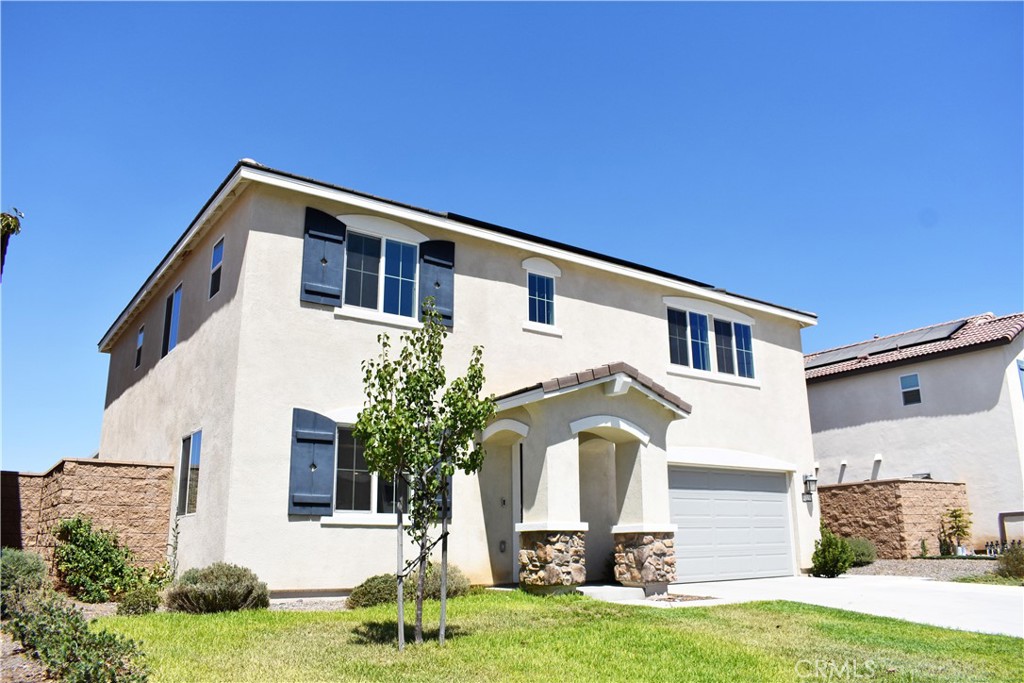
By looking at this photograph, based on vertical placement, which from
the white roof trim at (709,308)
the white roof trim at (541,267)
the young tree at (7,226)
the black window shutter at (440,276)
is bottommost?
the young tree at (7,226)

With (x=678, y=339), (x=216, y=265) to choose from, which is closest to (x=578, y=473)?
(x=678, y=339)

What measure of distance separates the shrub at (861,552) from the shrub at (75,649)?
17552mm

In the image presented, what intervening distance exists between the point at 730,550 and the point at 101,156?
14.4 m

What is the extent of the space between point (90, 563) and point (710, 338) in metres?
13.7

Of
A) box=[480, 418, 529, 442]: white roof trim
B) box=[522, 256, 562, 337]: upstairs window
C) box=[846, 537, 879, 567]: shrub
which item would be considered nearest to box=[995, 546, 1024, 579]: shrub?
box=[846, 537, 879, 567]: shrub

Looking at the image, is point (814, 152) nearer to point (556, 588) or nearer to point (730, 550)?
point (730, 550)

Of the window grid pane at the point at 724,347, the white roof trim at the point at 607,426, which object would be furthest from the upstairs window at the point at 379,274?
the window grid pane at the point at 724,347

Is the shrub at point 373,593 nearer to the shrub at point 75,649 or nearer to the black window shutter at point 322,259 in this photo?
the shrub at point 75,649

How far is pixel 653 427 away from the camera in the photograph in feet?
46.8

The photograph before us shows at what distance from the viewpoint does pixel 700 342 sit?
18.6 metres

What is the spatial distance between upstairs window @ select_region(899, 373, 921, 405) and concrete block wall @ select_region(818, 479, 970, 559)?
284 centimetres

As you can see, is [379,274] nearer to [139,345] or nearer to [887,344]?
[139,345]

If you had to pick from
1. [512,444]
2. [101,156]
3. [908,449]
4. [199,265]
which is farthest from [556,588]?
[908,449]

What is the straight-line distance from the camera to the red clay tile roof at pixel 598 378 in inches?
516
